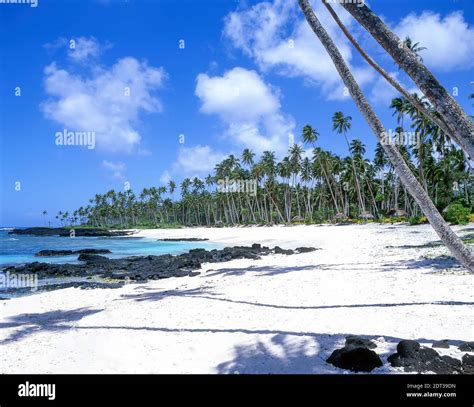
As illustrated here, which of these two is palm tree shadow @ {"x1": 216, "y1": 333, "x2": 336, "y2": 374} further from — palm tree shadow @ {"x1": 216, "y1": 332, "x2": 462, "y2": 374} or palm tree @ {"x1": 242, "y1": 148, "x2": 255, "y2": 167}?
palm tree @ {"x1": 242, "y1": 148, "x2": 255, "y2": 167}

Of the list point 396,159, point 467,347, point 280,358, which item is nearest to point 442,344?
point 467,347

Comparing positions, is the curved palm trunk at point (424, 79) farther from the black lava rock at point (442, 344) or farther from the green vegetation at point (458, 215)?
the green vegetation at point (458, 215)

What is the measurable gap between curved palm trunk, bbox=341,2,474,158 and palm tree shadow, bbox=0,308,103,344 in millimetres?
8959

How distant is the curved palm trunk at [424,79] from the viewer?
4.22 metres

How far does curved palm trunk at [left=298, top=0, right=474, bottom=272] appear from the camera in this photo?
546cm

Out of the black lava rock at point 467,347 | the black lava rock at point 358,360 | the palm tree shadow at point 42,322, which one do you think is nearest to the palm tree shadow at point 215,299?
the palm tree shadow at point 42,322

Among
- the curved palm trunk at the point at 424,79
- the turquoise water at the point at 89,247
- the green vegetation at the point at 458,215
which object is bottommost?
the turquoise water at the point at 89,247

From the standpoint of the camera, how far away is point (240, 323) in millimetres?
8086

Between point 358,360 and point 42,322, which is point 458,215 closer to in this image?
point 358,360

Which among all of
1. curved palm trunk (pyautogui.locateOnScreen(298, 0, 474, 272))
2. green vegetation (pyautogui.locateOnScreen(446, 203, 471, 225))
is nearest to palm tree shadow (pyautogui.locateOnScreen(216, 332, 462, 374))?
curved palm trunk (pyautogui.locateOnScreen(298, 0, 474, 272))

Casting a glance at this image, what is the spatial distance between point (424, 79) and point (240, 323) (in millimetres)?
5942

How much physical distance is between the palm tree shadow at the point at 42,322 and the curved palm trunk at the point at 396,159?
8.24 m
